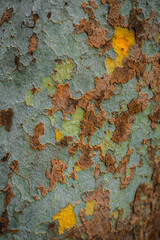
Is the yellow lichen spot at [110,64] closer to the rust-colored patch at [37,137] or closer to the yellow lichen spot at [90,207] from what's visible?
the rust-colored patch at [37,137]

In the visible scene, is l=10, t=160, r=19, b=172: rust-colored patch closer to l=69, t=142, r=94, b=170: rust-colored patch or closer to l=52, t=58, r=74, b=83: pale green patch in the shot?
l=69, t=142, r=94, b=170: rust-colored patch

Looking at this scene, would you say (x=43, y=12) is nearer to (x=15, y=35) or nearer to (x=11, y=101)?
(x=15, y=35)

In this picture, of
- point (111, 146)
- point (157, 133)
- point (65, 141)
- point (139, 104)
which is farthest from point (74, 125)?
point (157, 133)

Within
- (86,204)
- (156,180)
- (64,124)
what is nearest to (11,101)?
(64,124)

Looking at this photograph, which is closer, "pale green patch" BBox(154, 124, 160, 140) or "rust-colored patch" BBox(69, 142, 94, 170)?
"rust-colored patch" BBox(69, 142, 94, 170)

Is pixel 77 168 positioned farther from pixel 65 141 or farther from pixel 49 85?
pixel 49 85

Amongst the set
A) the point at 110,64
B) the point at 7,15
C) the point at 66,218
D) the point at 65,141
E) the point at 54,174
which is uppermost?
the point at 7,15

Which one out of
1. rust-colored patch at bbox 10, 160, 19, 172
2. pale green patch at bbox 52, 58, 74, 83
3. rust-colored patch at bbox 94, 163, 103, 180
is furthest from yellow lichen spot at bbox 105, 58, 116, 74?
rust-colored patch at bbox 10, 160, 19, 172
